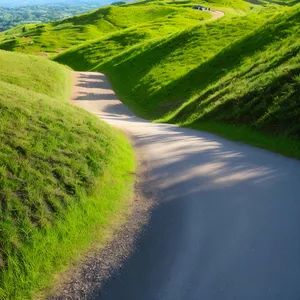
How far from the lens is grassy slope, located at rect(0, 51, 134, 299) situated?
850 centimetres

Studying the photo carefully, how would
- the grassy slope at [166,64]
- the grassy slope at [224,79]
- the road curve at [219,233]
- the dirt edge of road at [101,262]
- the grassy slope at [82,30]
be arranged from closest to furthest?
the road curve at [219,233] → the dirt edge of road at [101,262] → the grassy slope at [224,79] → the grassy slope at [166,64] → the grassy slope at [82,30]

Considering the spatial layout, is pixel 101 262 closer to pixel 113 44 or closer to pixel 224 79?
pixel 224 79

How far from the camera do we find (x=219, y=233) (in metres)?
9.38

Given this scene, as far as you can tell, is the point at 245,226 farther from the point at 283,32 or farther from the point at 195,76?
the point at 283,32

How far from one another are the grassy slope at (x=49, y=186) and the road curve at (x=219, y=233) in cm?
140

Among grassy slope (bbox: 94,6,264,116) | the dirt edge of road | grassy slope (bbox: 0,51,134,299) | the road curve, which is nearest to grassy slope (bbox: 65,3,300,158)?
grassy slope (bbox: 94,6,264,116)

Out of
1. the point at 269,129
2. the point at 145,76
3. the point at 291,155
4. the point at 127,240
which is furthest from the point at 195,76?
the point at 127,240

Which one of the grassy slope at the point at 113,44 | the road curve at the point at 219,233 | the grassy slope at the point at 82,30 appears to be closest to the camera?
the road curve at the point at 219,233

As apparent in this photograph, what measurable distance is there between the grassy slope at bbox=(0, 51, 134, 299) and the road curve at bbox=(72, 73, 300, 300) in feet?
4.59

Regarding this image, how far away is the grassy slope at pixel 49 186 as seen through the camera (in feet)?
27.9

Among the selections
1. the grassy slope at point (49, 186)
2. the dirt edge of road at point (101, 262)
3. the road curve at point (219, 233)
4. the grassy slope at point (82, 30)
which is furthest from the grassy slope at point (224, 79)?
the grassy slope at point (82, 30)

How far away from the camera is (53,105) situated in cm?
1780

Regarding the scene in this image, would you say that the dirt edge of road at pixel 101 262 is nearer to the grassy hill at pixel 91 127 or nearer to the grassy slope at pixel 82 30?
the grassy hill at pixel 91 127

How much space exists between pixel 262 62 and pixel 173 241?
2306 cm
